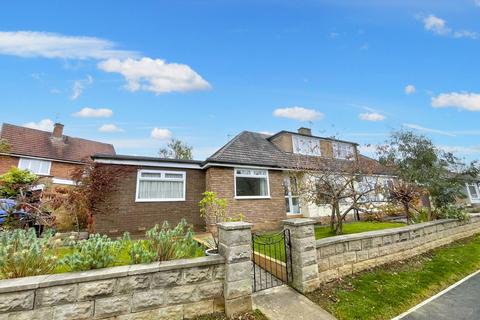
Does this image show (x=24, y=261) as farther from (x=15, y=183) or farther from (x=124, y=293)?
(x=15, y=183)

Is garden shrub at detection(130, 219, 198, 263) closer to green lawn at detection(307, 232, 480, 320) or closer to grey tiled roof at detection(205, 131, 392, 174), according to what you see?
green lawn at detection(307, 232, 480, 320)

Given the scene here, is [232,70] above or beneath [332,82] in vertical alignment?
above

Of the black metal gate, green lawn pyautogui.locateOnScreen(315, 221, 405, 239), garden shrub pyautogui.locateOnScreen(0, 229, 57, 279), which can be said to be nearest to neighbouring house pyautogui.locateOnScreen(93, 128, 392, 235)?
green lawn pyautogui.locateOnScreen(315, 221, 405, 239)

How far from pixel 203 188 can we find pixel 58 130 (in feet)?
66.3

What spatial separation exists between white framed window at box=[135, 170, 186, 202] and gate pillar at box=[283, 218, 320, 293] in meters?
7.31

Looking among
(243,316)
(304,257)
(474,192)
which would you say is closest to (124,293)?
(243,316)

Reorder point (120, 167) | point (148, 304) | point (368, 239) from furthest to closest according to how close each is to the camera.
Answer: point (120, 167)
point (368, 239)
point (148, 304)

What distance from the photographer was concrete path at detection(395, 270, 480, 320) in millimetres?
3881

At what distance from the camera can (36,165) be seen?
60.2ft

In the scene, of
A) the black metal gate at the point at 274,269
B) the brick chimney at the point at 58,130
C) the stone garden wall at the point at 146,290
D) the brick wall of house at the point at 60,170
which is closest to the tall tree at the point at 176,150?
the brick chimney at the point at 58,130

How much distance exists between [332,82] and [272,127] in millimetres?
5476

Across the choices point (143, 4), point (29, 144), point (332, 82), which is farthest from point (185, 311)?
point (29, 144)

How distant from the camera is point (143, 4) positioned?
8336 millimetres

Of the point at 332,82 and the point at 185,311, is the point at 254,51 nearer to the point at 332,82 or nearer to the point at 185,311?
the point at 332,82
